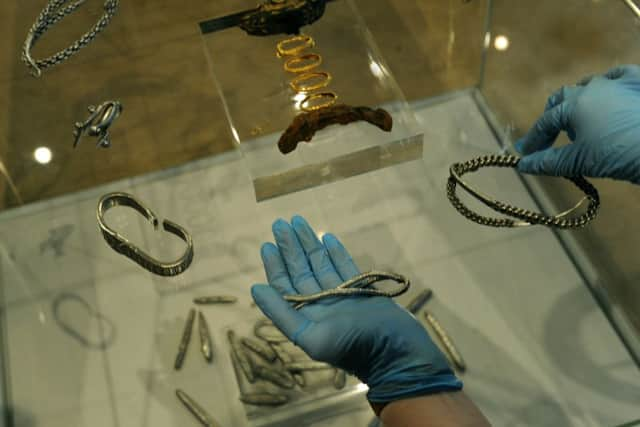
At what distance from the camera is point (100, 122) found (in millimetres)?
2410

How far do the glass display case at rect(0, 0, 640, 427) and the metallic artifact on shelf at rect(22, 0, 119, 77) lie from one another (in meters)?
0.10

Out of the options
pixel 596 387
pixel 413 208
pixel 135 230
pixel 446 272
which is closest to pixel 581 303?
pixel 596 387

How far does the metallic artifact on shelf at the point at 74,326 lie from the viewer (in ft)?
8.02

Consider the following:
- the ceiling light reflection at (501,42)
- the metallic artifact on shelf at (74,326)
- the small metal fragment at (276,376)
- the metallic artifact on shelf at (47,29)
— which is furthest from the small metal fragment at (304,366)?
the ceiling light reflection at (501,42)

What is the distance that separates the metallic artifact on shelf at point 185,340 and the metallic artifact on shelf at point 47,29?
3.20 feet

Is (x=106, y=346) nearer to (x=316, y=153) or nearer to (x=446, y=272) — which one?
(x=316, y=153)

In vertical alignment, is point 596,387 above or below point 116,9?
below

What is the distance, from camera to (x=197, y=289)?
2482mm

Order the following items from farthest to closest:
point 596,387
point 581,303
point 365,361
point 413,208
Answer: point 413,208 → point 581,303 → point 596,387 → point 365,361

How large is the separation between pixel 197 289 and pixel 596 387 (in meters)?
1.34

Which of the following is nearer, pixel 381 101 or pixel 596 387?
pixel 596 387

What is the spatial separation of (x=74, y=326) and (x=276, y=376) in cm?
74

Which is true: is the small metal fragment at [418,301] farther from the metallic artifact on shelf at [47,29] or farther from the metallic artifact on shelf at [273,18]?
the metallic artifact on shelf at [47,29]

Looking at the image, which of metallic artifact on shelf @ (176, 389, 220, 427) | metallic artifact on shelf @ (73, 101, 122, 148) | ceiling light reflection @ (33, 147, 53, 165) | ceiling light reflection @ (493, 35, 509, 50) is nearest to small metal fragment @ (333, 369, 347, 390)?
metallic artifact on shelf @ (176, 389, 220, 427)
